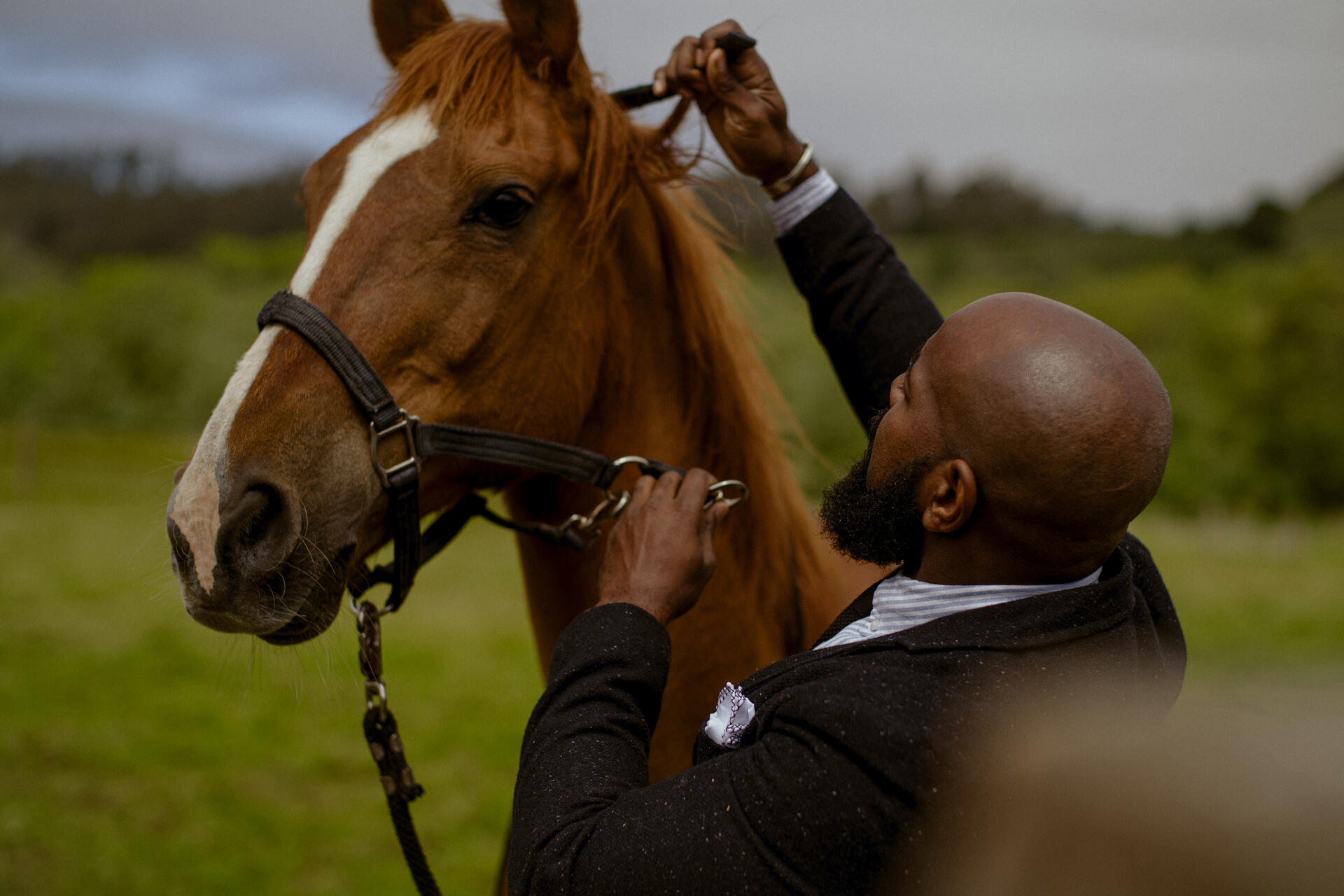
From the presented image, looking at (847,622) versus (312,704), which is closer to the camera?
(847,622)

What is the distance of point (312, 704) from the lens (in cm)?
790

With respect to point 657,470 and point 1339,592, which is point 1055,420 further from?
point 1339,592

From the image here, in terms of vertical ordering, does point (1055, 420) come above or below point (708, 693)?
above

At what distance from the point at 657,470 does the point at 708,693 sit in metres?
0.48

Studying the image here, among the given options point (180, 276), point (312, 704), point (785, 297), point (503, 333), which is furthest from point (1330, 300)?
point (180, 276)

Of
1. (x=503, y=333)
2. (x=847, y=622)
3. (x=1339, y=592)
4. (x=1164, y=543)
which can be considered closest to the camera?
(x=847, y=622)

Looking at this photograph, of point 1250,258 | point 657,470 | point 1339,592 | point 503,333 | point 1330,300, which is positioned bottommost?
point 1250,258

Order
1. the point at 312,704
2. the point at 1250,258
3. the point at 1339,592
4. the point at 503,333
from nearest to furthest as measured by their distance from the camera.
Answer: the point at 503,333 < the point at 312,704 < the point at 1339,592 < the point at 1250,258

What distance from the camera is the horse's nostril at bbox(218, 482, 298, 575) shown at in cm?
135

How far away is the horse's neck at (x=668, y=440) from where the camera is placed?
1.86 m

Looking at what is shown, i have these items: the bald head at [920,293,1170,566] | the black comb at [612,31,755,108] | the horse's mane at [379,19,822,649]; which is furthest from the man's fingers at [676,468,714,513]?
the black comb at [612,31,755,108]

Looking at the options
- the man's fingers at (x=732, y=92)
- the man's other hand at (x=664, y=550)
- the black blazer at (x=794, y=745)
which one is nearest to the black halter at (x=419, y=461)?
the man's other hand at (x=664, y=550)

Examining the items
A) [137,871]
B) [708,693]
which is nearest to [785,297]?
[137,871]

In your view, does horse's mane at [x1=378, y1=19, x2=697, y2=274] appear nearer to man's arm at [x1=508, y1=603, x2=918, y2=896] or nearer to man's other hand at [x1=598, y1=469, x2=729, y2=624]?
man's other hand at [x1=598, y1=469, x2=729, y2=624]
